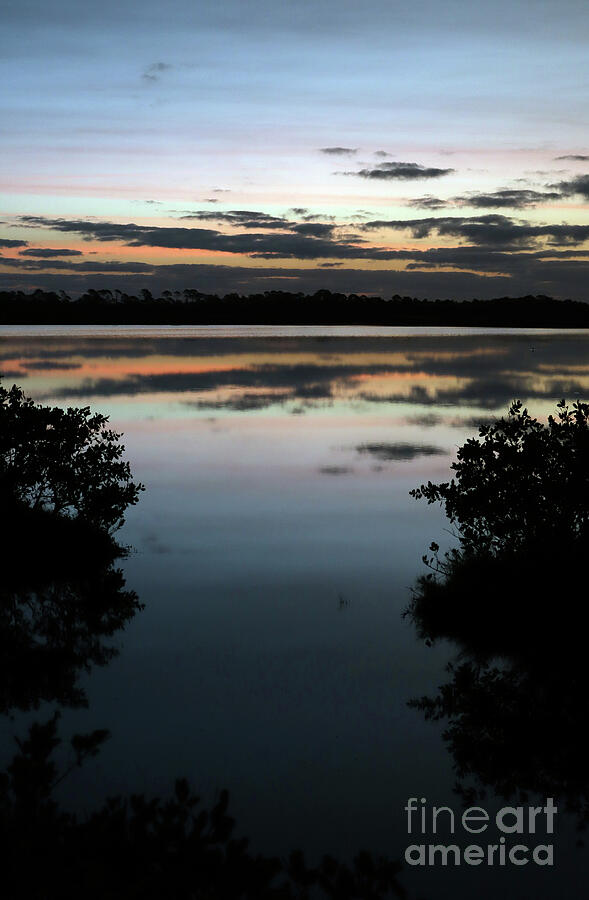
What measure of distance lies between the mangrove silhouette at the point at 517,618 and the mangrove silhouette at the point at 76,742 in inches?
75.4

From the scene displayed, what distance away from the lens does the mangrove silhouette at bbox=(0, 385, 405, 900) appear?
505cm

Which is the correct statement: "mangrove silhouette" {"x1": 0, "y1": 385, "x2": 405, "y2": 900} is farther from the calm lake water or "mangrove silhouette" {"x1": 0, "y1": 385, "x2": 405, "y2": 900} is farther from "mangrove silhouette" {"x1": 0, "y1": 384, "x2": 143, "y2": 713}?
the calm lake water

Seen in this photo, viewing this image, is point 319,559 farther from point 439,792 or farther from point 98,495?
point 439,792

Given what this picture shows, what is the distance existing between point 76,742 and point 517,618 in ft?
19.6

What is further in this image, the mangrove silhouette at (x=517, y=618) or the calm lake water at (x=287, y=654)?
the mangrove silhouette at (x=517, y=618)

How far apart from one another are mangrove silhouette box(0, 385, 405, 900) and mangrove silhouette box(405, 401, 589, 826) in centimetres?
191

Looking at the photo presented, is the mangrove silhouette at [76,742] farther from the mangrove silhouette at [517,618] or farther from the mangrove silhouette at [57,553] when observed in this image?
the mangrove silhouette at [517,618]

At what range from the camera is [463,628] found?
10.2 meters

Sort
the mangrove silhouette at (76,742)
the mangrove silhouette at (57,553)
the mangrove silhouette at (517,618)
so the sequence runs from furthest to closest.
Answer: the mangrove silhouette at (57,553) < the mangrove silhouette at (517,618) < the mangrove silhouette at (76,742)

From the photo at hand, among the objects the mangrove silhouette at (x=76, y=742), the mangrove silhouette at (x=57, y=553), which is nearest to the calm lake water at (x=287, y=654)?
the mangrove silhouette at (x=76, y=742)

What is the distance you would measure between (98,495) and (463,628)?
251 inches

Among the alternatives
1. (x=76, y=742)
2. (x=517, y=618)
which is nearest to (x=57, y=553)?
(x=517, y=618)

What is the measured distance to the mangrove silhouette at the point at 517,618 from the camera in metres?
7.12

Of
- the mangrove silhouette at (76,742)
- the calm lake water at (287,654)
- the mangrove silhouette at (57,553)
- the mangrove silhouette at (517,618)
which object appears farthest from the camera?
the mangrove silhouette at (57,553)
